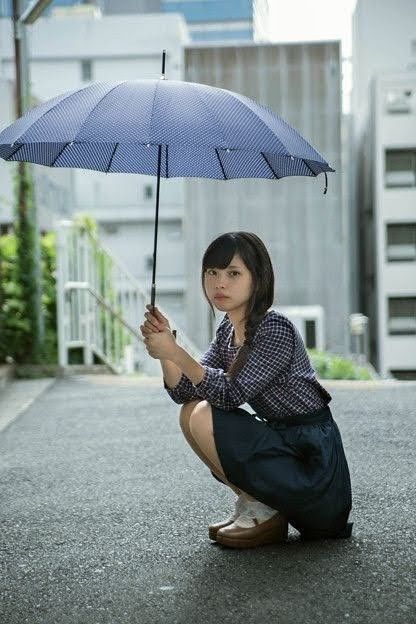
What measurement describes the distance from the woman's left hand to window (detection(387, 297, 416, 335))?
27.6 metres

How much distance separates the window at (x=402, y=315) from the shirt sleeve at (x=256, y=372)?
2741 cm

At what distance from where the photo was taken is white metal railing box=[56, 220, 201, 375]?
29.3ft

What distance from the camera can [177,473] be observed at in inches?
171

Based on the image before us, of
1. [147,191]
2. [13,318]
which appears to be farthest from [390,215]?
[13,318]

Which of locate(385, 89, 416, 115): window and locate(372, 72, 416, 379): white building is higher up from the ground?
locate(385, 89, 416, 115): window

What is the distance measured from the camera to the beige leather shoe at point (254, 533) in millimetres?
2922

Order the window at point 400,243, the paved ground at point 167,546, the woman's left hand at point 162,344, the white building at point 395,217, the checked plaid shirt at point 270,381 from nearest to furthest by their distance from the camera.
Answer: the paved ground at point 167,546, the woman's left hand at point 162,344, the checked plaid shirt at point 270,381, the white building at point 395,217, the window at point 400,243

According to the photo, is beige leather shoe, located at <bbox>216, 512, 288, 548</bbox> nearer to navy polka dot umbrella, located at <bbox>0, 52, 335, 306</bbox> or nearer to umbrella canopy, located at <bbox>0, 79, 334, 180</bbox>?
navy polka dot umbrella, located at <bbox>0, 52, 335, 306</bbox>

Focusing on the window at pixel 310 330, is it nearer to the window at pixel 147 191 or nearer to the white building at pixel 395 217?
the white building at pixel 395 217

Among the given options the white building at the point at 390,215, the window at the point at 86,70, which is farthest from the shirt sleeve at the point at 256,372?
the window at the point at 86,70

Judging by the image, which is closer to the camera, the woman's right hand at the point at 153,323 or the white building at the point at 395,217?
the woman's right hand at the point at 153,323

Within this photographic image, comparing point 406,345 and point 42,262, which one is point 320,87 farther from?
point 42,262

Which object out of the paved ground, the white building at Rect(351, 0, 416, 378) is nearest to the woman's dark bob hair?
the paved ground

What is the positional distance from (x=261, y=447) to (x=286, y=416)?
0.17 metres
